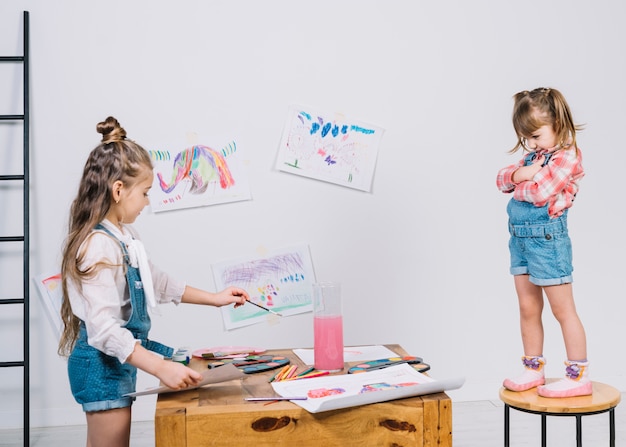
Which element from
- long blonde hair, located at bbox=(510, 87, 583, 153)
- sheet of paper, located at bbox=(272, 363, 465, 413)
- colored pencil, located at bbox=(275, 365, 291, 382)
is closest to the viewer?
sheet of paper, located at bbox=(272, 363, 465, 413)

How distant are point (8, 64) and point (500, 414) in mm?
2361

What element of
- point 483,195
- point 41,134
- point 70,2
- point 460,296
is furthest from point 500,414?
point 70,2

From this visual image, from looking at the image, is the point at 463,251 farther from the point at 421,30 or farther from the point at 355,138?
the point at 421,30

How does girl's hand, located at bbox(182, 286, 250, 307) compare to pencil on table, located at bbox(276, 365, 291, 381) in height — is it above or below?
above

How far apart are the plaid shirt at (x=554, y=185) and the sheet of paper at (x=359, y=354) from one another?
0.50m

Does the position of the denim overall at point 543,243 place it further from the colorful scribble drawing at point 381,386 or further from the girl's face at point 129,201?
the girl's face at point 129,201

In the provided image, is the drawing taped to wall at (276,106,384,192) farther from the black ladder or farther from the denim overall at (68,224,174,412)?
the denim overall at (68,224,174,412)

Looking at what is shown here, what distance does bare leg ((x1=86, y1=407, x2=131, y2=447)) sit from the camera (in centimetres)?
159

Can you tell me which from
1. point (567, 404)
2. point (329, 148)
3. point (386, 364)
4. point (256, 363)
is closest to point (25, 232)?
point (329, 148)

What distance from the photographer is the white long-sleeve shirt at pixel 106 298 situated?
1.49m

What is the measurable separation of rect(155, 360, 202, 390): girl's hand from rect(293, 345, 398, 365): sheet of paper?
354mm

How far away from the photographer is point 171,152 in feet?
9.45

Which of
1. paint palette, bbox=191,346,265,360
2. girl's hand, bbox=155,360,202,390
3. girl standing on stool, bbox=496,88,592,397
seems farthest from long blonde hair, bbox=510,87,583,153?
girl's hand, bbox=155,360,202,390

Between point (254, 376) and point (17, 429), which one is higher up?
point (254, 376)
